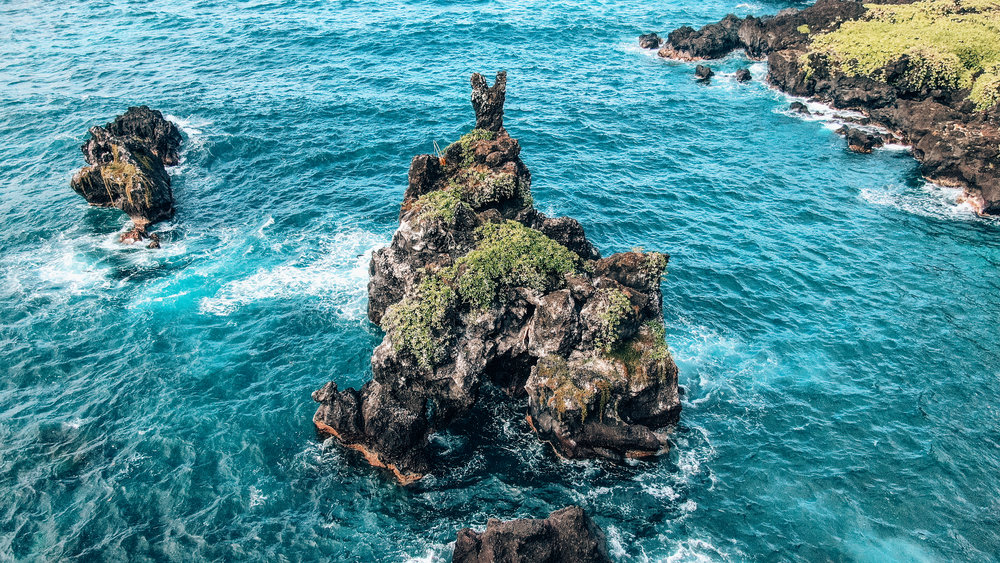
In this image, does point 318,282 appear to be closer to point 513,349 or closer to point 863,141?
point 513,349

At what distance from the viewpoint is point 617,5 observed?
117m

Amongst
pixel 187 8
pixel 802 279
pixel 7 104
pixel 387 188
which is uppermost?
pixel 187 8

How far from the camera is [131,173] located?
2217 inches

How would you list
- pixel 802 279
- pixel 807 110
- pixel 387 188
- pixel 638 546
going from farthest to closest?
pixel 807 110 < pixel 387 188 < pixel 802 279 < pixel 638 546

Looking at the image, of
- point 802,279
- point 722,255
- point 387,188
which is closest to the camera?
point 802,279

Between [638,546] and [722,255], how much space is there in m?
31.0

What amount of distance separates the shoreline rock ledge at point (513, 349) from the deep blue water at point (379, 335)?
1829 mm

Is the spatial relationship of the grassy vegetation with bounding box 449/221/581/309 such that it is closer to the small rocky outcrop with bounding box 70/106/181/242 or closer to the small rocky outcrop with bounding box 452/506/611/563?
the small rocky outcrop with bounding box 452/506/611/563

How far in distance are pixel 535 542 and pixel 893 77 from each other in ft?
249

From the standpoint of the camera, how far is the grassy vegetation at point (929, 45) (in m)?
71.1

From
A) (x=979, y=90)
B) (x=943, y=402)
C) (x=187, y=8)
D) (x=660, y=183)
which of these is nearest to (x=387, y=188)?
(x=660, y=183)

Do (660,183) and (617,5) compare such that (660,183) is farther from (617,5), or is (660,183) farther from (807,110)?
(617,5)

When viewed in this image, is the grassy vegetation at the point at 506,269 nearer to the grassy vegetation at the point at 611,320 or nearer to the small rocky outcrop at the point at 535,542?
the grassy vegetation at the point at 611,320

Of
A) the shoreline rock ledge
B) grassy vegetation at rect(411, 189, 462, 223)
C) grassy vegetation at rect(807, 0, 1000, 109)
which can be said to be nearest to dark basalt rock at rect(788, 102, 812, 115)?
grassy vegetation at rect(807, 0, 1000, 109)
